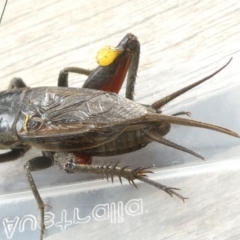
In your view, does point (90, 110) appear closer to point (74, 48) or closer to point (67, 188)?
point (67, 188)

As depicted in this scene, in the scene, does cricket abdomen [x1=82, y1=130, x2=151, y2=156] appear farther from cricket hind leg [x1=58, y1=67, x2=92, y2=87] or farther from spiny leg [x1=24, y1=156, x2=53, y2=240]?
cricket hind leg [x1=58, y1=67, x2=92, y2=87]

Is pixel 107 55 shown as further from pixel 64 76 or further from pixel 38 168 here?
pixel 38 168

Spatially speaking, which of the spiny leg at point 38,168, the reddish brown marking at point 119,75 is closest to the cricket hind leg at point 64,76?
the reddish brown marking at point 119,75

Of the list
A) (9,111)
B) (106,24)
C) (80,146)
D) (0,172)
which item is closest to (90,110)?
(80,146)

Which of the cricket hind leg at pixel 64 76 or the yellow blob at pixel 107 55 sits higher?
the yellow blob at pixel 107 55

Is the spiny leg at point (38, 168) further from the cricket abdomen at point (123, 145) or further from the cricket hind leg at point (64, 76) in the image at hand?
the cricket hind leg at point (64, 76)

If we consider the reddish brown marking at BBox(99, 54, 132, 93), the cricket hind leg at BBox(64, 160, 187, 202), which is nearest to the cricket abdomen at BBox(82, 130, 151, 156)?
the cricket hind leg at BBox(64, 160, 187, 202)
